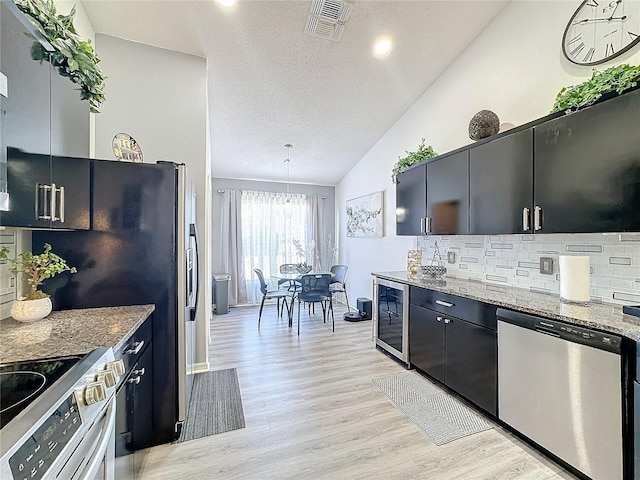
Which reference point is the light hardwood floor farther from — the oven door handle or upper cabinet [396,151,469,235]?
upper cabinet [396,151,469,235]

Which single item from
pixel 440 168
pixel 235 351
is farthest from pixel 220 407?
pixel 440 168

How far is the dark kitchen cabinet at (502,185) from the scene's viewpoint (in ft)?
7.00

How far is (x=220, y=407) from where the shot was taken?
2336mm

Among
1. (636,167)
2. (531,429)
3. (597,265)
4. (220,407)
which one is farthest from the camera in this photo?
(220,407)

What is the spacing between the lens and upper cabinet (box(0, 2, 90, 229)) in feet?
3.68

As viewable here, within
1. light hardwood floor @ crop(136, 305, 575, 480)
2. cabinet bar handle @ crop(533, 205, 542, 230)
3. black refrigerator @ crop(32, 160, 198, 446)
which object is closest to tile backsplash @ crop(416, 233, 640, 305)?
cabinet bar handle @ crop(533, 205, 542, 230)

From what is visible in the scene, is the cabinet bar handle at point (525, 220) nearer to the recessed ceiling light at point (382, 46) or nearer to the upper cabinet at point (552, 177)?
the upper cabinet at point (552, 177)

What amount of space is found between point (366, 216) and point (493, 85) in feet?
8.64

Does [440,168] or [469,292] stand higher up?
[440,168]

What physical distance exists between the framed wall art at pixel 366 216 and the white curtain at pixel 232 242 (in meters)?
2.22

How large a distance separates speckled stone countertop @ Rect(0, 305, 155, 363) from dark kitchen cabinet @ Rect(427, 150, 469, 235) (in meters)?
2.63

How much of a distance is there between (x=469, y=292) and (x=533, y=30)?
2.29 m

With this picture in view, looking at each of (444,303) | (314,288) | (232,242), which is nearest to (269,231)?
(232,242)

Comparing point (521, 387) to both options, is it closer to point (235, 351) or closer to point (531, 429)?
point (531, 429)
